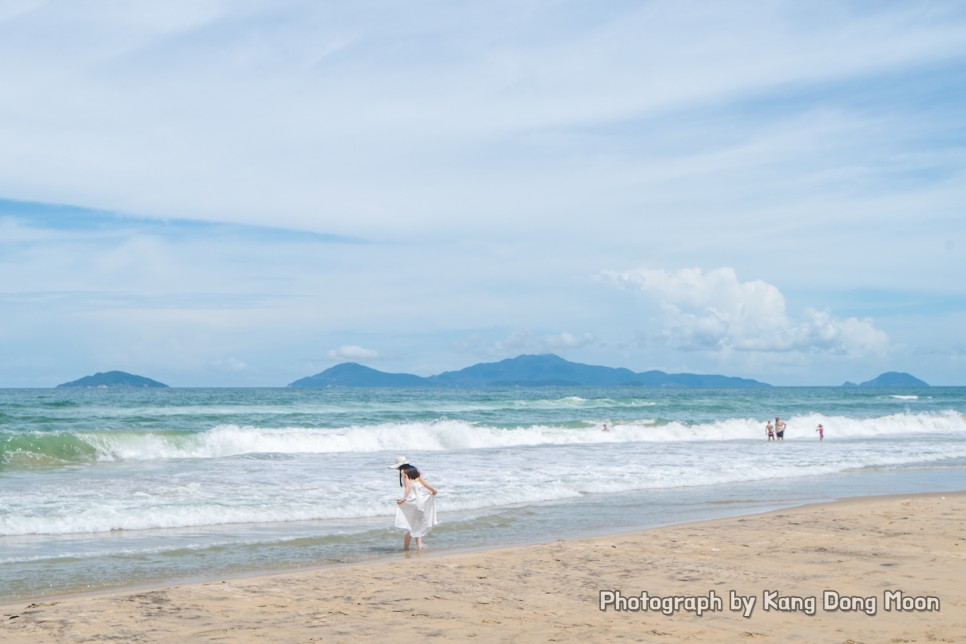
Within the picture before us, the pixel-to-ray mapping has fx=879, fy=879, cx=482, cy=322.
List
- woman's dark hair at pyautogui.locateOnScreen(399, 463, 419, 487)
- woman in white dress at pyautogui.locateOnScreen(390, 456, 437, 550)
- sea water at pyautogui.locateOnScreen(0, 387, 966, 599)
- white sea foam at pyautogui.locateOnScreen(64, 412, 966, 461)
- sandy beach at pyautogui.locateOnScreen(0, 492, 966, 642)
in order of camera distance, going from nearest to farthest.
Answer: sandy beach at pyautogui.locateOnScreen(0, 492, 966, 642), sea water at pyautogui.locateOnScreen(0, 387, 966, 599), woman in white dress at pyautogui.locateOnScreen(390, 456, 437, 550), woman's dark hair at pyautogui.locateOnScreen(399, 463, 419, 487), white sea foam at pyautogui.locateOnScreen(64, 412, 966, 461)

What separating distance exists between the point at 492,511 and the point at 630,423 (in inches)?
1230

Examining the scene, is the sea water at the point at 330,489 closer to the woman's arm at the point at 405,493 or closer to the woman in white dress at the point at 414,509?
the woman in white dress at the point at 414,509

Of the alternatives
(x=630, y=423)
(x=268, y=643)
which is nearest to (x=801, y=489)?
(x=268, y=643)

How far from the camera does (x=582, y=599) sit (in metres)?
7.88

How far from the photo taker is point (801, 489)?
59.9ft

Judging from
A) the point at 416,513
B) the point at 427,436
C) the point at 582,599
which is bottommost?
the point at 427,436

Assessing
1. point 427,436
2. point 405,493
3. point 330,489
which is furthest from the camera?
point 427,436

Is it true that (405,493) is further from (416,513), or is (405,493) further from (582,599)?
(582,599)

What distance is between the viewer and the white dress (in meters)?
11.5

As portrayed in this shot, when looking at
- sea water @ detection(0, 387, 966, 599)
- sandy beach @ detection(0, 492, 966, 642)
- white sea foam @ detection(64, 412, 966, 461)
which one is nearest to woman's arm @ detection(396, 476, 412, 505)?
sea water @ detection(0, 387, 966, 599)

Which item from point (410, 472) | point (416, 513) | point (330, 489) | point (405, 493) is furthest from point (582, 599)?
point (330, 489)

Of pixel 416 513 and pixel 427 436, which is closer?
pixel 416 513

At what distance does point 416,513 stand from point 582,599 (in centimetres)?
408

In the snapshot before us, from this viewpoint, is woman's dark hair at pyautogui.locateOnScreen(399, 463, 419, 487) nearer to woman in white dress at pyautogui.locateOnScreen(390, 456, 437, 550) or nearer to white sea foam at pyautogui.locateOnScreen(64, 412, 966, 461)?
woman in white dress at pyautogui.locateOnScreen(390, 456, 437, 550)
